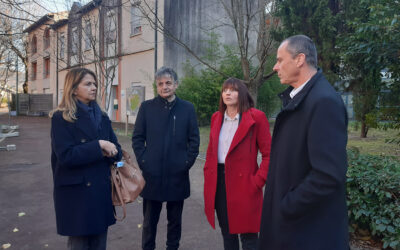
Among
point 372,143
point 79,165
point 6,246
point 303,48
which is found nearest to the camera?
point 303,48

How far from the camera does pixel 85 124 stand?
266 cm

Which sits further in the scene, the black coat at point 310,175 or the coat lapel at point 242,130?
the coat lapel at point 242,130

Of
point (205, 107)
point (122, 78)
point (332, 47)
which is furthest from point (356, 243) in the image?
point (122, 78)

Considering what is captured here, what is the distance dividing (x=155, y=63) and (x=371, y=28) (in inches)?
508

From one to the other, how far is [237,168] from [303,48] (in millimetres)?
1380

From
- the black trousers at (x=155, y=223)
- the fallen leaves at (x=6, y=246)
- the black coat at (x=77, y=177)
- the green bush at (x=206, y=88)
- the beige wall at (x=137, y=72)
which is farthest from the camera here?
the beige wall at (x=137, y=72)

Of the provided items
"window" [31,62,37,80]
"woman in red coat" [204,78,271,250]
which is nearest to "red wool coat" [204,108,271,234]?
"woman in red coat" [204,78,271,250]

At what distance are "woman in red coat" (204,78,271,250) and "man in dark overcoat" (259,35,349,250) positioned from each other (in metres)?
0.91

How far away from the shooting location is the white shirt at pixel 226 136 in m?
3.06

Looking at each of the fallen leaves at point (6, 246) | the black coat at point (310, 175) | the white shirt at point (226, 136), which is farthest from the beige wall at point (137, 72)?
the black coat at point (310, 175)

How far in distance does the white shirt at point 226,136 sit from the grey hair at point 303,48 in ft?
4.12

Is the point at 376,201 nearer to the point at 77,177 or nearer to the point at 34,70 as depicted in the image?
the point at 77,177

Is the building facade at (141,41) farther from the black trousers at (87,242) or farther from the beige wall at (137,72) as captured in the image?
the black trousers at (87,242)

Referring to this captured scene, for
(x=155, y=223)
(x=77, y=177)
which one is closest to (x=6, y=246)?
(x=155, y=223)
